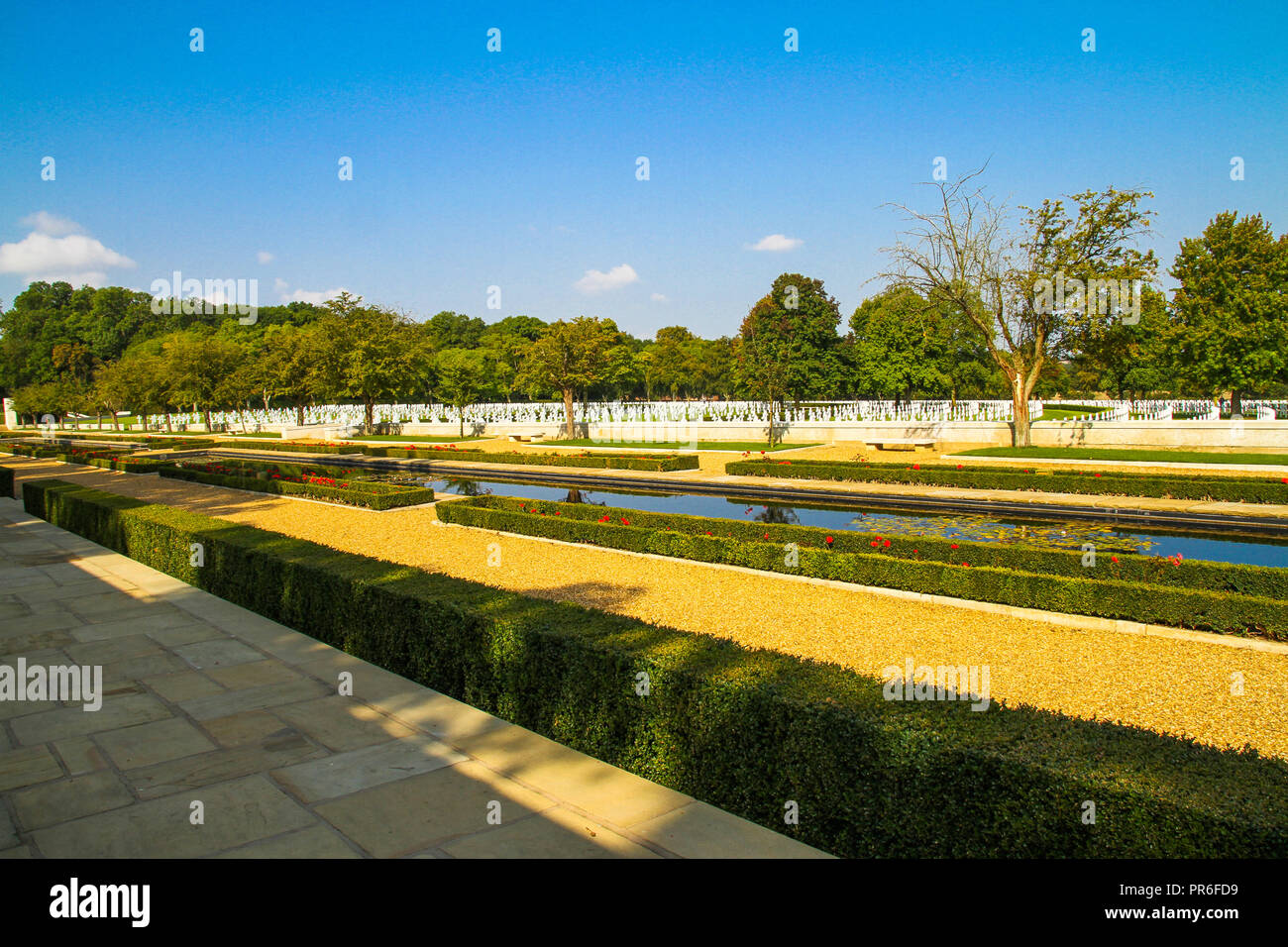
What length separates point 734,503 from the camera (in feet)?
64.6

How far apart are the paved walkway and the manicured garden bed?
11779 millimetres

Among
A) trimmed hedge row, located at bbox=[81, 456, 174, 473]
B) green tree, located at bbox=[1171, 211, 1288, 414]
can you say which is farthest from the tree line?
trimmed hedge row, located at bbox=[81, 456, 174, 473]

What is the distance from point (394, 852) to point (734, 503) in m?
16.0

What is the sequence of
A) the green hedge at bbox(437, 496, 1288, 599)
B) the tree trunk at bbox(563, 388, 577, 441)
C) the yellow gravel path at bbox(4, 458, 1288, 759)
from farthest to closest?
1. the tree trunk at bbox(563, 388, 577, 441)
2. the green hedge at bbox(437, 496, 1288, 599)
3. the yellow gravel path at bbox(4, 458, 1288, 759)

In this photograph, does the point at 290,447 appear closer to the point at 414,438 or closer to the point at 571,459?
the point at 414,438

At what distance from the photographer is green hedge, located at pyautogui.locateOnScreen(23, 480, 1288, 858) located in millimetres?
3469

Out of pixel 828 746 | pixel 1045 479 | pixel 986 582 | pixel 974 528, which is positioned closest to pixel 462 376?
pixel 1045 479

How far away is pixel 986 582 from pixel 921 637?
1914 mm

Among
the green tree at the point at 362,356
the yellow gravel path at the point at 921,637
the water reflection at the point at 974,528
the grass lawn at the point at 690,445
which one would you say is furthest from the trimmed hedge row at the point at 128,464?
the yellow gravel path at the point at 921,637

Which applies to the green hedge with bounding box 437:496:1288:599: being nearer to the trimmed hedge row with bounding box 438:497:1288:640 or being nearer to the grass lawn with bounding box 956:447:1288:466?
the trimmed hedge row with bounding box 438:497:1288:640

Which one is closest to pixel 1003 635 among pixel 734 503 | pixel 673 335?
pixel 734 503

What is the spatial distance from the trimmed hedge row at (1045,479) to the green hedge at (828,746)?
45.0ft

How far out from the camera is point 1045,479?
20344 millimetres
